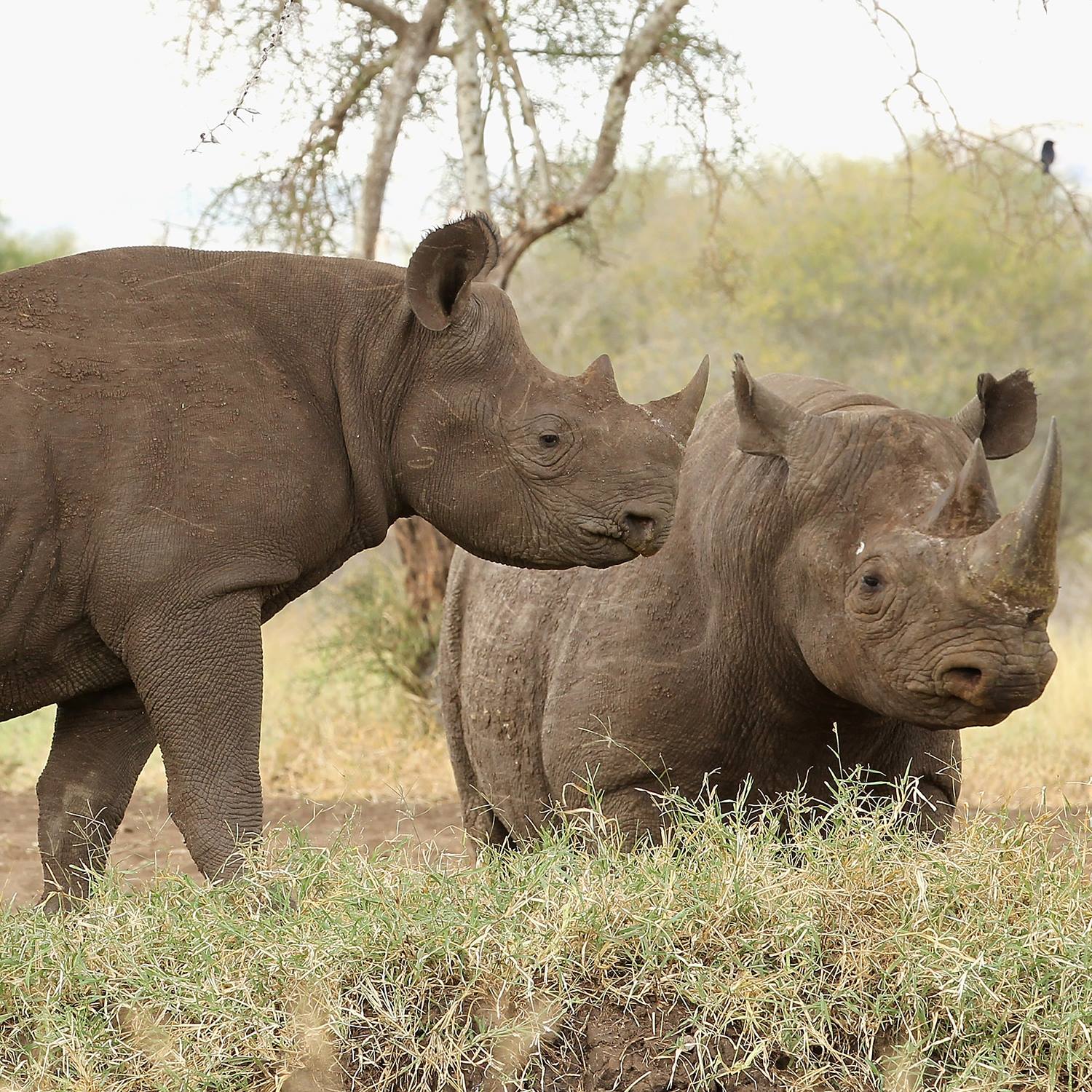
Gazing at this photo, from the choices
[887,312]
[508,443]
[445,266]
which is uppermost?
[887,312]

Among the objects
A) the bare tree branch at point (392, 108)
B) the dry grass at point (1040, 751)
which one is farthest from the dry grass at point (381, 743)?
the bare tree branch at point (392, 108)

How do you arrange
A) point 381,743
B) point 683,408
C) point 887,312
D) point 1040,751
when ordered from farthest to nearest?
point 887,312, point 381,743, point 1040,751, point 683,408

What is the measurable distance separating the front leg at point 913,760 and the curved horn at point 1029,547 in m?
0.88

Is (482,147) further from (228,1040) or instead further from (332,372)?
(228,1040)

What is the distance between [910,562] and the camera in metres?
4.02

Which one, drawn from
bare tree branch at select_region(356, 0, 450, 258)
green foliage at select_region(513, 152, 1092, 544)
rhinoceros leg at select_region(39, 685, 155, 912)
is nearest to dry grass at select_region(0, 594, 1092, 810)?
bare tree branch at select_region(356, 0, 450, 258)

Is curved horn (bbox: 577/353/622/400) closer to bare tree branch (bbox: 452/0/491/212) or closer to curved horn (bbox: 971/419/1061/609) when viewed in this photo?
curved horn (bbox: 971/419/1061/609)

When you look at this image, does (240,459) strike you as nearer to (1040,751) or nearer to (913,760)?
(913,760)

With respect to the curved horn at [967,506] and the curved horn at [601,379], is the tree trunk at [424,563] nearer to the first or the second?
the curved horn at [601,379]

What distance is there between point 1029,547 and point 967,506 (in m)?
0.28

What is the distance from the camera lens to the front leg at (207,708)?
13.1ft

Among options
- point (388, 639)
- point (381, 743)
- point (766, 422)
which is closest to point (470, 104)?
point (388, 639)

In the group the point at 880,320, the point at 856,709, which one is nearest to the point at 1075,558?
the point at 880,320

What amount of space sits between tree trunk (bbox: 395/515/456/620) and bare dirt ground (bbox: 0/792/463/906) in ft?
5.92
